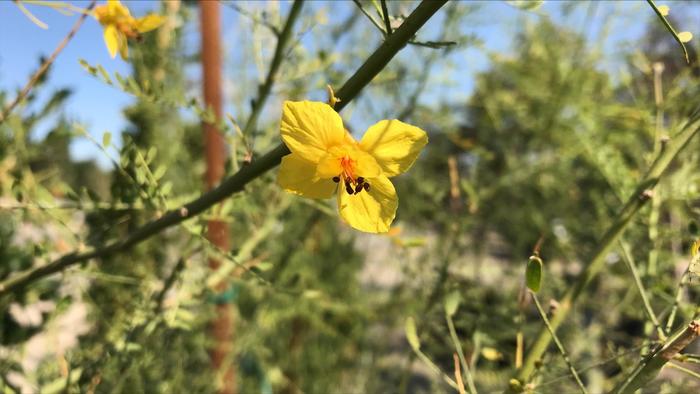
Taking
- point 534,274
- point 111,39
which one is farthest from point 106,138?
point 534,274

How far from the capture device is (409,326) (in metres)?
0.34

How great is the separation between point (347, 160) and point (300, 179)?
27mm

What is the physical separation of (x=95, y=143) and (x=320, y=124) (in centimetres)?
18

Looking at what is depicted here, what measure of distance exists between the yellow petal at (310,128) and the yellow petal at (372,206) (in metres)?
0.03

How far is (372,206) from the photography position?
27cm

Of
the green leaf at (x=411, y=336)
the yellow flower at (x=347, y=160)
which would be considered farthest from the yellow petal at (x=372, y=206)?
the green leaf at (x=411, y=336)

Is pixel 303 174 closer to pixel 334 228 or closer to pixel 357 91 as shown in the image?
pixel 357 91

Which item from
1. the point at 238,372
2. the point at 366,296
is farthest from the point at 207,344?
the point at 366,296

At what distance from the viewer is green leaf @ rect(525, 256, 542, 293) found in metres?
0.24

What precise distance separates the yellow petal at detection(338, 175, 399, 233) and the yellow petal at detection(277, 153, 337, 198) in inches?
0.5

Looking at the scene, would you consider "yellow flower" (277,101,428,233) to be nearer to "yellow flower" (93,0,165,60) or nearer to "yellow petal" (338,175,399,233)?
"yellow petal" (338,175,399,233)

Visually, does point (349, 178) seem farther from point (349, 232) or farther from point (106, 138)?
point (349, 232)

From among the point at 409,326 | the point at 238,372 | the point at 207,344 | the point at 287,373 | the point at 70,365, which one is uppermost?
the point at 409,326

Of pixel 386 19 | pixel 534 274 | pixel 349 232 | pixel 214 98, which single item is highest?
pixel 386 19
